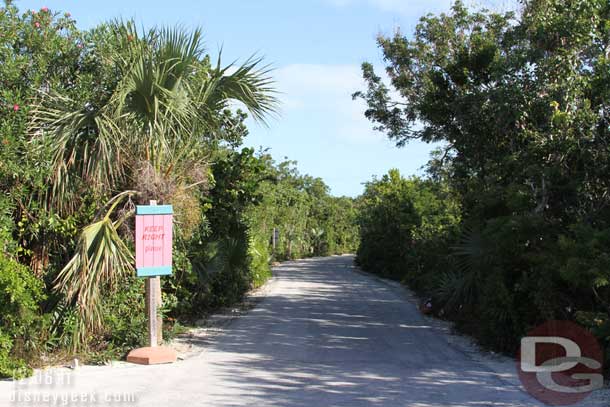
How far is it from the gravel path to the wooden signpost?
27 cm

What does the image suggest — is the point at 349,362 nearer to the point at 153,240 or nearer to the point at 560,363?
the point at 560,363

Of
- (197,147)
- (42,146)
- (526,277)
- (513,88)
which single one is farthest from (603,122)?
(42,146)

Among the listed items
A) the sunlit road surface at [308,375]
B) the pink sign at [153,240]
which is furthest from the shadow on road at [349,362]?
the pink sign at [153,240]

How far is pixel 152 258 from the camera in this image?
8.79 meters

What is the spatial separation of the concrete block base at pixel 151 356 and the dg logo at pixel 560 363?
483 centimetres

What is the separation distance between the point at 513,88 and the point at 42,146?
7238 mm

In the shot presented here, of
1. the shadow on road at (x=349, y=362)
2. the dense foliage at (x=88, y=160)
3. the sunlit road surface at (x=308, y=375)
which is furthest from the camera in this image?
the dense foliage at (x=88, y=160)

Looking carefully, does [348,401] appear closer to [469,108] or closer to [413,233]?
[469,108]

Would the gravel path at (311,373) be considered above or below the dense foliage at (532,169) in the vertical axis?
below

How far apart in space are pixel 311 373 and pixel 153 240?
9.48ft

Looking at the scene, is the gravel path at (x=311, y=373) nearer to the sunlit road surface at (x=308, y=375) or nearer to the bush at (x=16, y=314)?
the sunlit road surface at (x=308, y=375)

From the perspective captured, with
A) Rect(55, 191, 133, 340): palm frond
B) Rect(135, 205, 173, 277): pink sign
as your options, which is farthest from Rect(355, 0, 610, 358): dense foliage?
Rect(55, 191, 133, 340): palm frond

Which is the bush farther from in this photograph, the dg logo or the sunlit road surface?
the dg logo

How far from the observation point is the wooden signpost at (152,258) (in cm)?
867
